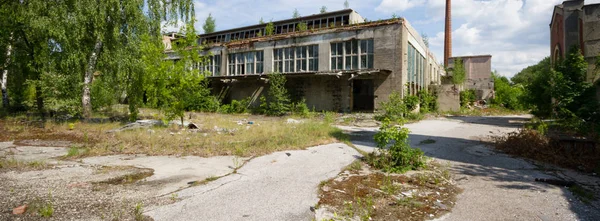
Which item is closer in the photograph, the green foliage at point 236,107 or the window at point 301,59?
the window at point 301,59

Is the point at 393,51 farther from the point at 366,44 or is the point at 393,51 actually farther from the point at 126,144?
the point at 126,144

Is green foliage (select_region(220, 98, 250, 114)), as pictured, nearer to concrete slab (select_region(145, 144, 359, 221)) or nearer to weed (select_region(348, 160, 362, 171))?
concrete slab (select_region(145, 144, 359, 221))

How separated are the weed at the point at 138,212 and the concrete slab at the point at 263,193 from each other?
4.5 inches

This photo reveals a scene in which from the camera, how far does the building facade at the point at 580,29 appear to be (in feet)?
44.9

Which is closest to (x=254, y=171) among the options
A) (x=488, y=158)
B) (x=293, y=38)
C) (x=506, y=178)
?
(x=506, y=178)

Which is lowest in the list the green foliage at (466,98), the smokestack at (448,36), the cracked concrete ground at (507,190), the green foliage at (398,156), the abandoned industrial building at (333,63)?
the cracked concrete ground at (507,190)

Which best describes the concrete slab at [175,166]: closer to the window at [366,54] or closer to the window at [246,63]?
the window at [366,54]

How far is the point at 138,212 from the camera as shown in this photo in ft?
12.0

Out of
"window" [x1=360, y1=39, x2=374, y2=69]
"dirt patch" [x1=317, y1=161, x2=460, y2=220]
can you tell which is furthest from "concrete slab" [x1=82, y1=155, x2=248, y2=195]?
"window" [x1=360, y1=39, x2=374, y2=69]

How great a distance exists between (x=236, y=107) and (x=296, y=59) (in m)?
5.55

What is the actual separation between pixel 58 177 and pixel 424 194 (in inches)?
234

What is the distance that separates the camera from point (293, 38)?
20844mm

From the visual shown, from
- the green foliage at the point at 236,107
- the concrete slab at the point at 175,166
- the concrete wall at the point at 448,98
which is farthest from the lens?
the concrete wall at the point at 448,98

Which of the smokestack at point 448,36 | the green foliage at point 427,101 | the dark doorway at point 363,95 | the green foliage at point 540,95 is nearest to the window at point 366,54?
the dark doorway at point 363,95
